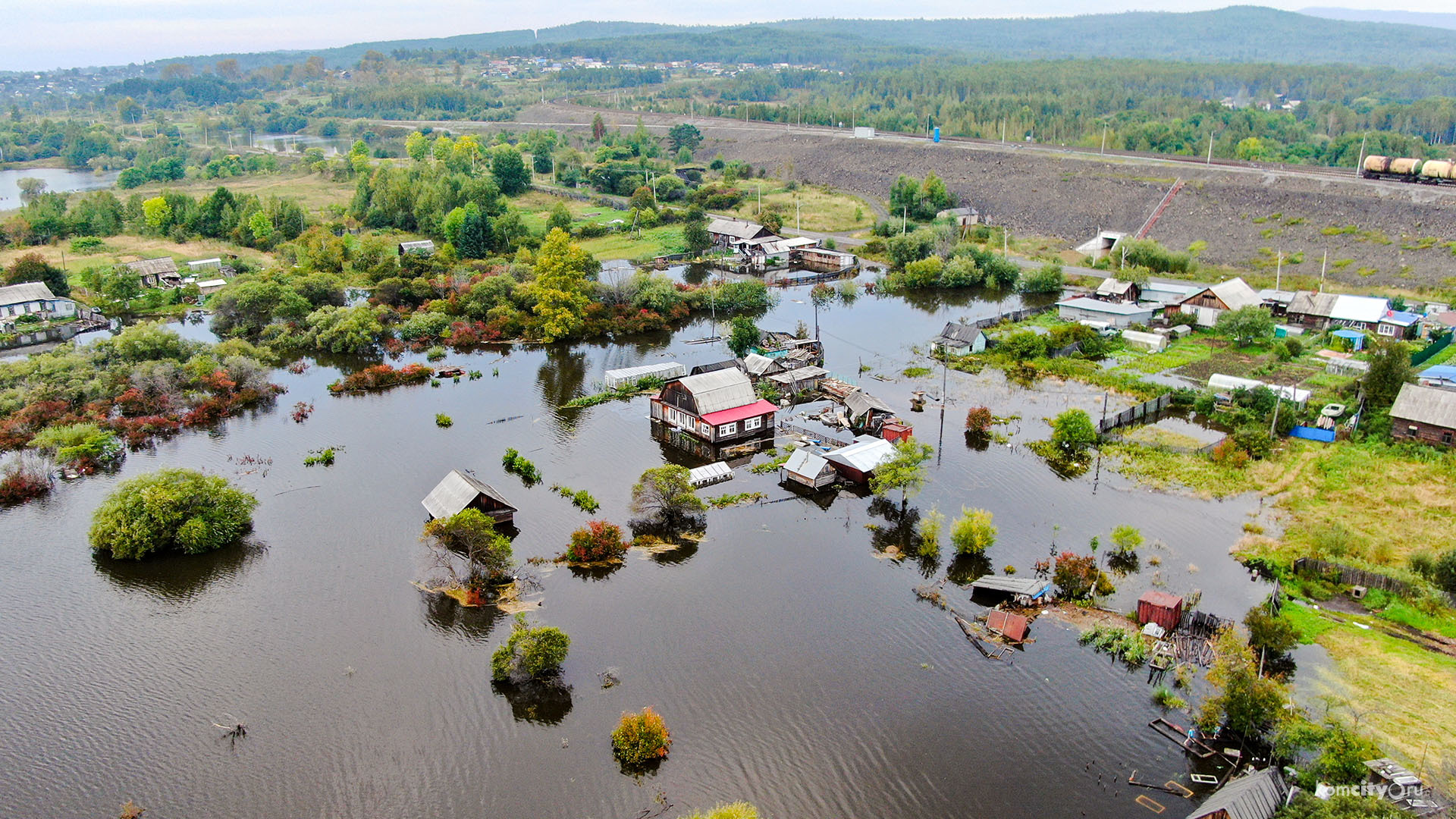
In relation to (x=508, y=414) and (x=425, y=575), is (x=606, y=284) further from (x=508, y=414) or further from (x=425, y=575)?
(x=425, y=575)

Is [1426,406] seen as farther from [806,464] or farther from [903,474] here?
[806,464]

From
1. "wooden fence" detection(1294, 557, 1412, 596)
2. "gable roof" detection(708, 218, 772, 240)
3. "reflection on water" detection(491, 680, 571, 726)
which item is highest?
"gable roof" detection(708, 218, 772, 240)

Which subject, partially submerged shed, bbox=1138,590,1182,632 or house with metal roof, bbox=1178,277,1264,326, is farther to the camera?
house with metal roof, bbox=1178,277,1264,326

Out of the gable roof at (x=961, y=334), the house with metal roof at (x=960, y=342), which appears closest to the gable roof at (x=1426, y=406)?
the house with metal roof at (x=960, y=342)

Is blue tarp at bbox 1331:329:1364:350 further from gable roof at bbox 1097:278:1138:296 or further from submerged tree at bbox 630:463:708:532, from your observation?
submerged tree at bbox 630:463:708:532

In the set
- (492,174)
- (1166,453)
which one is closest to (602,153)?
(492,174)

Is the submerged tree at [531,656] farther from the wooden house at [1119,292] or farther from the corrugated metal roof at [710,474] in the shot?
the wooden house at [1119,292]

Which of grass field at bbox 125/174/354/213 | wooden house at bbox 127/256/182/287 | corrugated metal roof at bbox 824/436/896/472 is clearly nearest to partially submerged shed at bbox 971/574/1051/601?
corrugated metal roof at bbox 824/436/896/472
